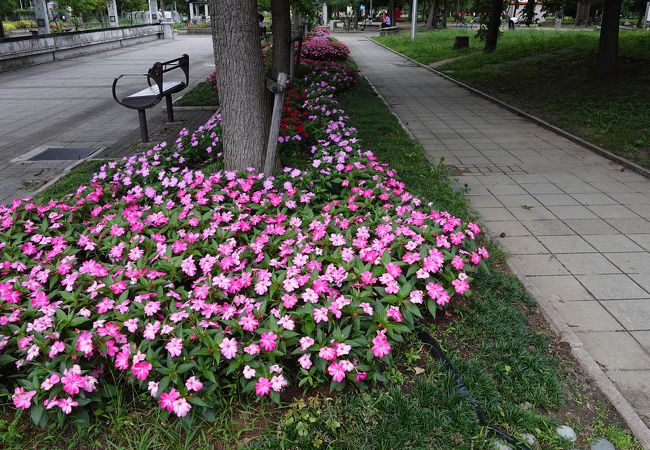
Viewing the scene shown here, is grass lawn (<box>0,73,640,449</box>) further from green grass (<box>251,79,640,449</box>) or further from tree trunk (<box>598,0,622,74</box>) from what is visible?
tree trunk (<box>598,0,622,74</box>)

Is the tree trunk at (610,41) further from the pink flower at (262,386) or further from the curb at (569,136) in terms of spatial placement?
the pink flower at (262,386)

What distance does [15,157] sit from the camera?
701 centimetres

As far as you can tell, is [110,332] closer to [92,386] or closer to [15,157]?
[92,386]

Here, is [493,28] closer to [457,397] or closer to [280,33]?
[280,33]

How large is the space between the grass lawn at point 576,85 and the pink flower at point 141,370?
6.62m

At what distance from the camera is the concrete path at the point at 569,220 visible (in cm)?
326

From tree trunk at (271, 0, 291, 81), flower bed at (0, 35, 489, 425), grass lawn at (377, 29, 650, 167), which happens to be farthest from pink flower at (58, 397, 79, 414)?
tree trunk at (271, 0, 291, 81)

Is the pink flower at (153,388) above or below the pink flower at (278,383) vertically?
above

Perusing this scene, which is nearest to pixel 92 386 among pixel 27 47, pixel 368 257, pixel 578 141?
pixel 368 257

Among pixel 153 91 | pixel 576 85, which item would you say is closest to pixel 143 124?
pixel 153 91

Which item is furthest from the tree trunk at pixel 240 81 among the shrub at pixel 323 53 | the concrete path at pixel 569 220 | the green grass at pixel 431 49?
the green grass at pixel 431 49

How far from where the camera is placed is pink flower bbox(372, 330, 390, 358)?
2570mm

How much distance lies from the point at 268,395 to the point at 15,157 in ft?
20.1

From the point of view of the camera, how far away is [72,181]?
5.68 m
